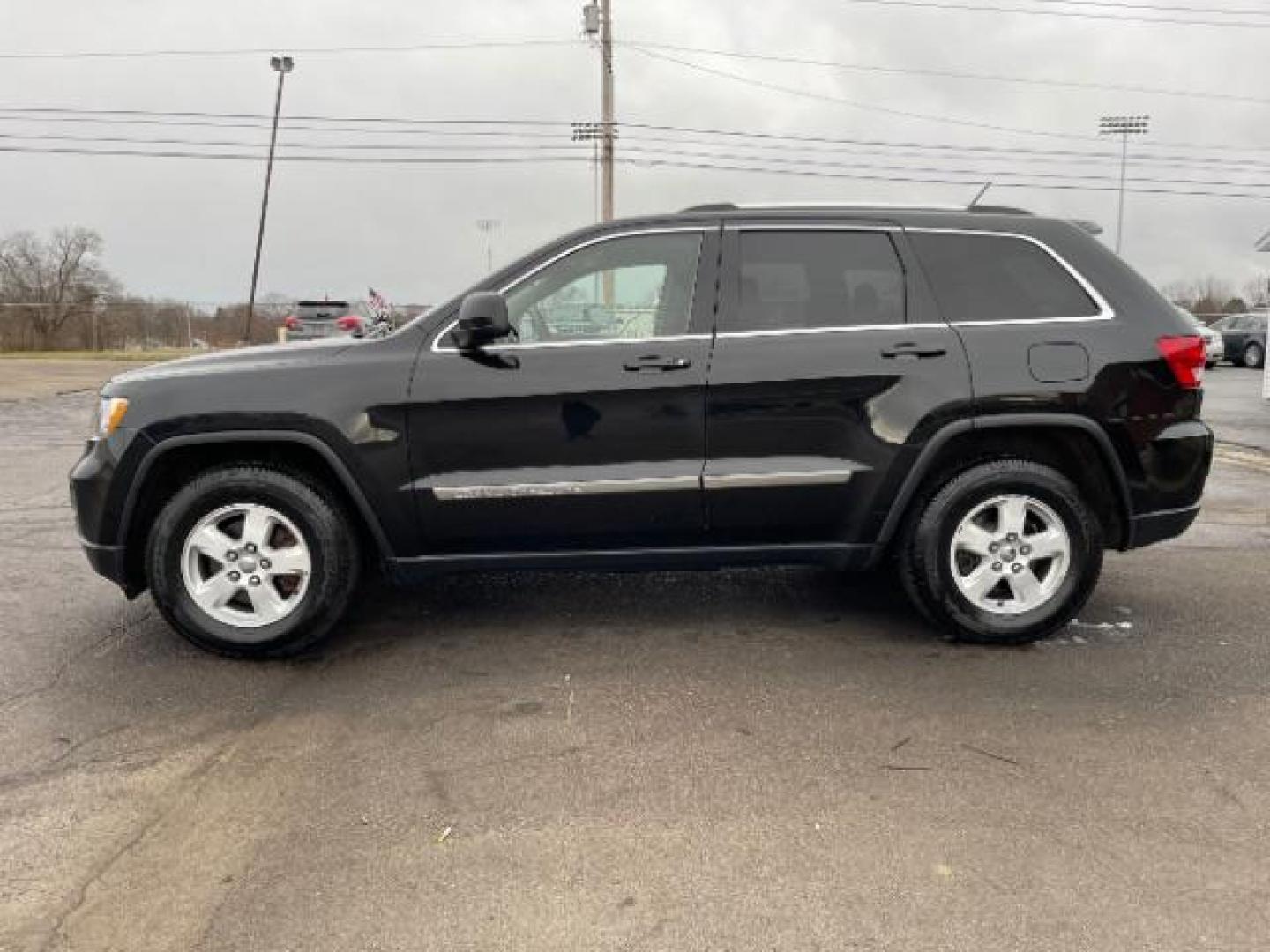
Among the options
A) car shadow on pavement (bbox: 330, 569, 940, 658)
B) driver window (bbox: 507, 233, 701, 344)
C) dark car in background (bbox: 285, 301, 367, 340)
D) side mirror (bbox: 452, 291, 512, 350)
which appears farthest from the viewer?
dark car in background (bbox: 285, 301, 367, 340)

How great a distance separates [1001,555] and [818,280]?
4.69 feet

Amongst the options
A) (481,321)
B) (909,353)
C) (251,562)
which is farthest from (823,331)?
(251,562)

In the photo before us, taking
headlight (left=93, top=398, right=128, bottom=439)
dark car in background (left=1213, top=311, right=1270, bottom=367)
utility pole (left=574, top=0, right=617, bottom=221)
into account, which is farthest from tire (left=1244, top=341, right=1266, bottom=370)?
headlight (left=93, top=398, right=128, bottom=439)

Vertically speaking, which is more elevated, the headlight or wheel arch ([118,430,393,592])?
the headlight

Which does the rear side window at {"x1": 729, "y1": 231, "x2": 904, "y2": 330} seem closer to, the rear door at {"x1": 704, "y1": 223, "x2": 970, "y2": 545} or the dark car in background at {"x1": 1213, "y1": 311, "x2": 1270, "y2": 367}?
the rear door at {"x1": 704, "y1": 223, "x2": 970, "y2": 545}

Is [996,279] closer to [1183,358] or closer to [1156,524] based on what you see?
[1183,358]

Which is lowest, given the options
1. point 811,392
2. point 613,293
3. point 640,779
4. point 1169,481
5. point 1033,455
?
point 640,779

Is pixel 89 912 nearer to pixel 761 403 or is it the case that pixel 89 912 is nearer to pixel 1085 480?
pixel 761 403

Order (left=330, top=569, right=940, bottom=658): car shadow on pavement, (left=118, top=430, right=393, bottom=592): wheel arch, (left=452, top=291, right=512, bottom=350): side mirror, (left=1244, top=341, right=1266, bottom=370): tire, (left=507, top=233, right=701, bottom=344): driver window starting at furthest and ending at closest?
(left=1244, top=341, right=1266, bottom=370): tire → (left=330, top=569, right=940, bottom=658): car shadow on pavement → (left=507, top=233, right=701, bottom=344): driver window → (left=118, top=430, right=393, bottom=592): wheel arch → (left=452, top=291, right=512, bottom=350): side mirror

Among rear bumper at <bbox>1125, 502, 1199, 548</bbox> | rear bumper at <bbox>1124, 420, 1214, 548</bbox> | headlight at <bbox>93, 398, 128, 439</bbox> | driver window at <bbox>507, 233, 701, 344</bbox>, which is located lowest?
rear bumper at <bbox>1125, 502, 1199, 548</bbox>

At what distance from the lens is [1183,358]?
4246 mm

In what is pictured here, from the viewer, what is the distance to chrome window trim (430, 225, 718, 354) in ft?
13.4

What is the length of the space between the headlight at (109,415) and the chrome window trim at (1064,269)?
3.41 m

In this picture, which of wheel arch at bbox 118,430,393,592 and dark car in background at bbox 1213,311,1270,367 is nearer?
wheel arch at bbox 118,430,393,592
